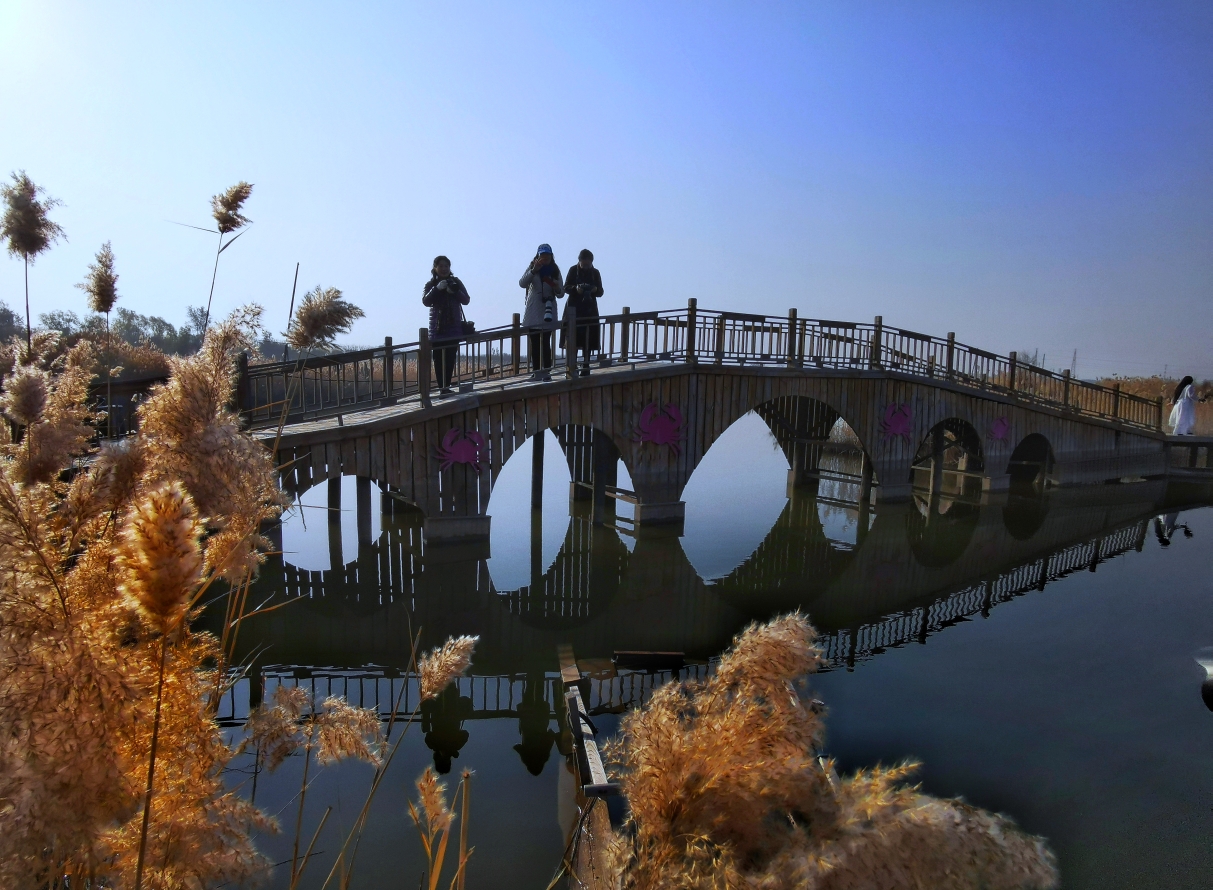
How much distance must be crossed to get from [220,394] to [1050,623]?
371 inches

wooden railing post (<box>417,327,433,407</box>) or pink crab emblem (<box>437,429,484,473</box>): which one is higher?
wooden railing post (<box>417,327,433,407</box>)

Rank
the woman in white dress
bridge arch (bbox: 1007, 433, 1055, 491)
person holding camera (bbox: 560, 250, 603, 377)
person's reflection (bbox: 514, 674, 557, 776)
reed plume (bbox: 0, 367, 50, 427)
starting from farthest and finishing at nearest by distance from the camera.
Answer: the woman in white dress → bridge arch (bbox: 1007, 433, 1055, 491) → person holding camera (bbox: 560, 250, 603, 377) → person's reflection (bbox: 514, 674, 557, 776) → reed plume (bbox: 0, 367, 50, 427)

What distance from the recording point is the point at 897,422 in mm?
15430

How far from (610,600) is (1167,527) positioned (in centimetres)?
1164

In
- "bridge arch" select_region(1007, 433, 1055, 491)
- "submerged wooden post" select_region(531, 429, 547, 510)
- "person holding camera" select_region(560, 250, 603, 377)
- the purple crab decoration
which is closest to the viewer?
"person holding camera" select_region(560, 250, 603, 377)

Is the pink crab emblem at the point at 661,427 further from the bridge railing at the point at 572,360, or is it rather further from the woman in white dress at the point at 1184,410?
the woman in white dress at the point at 1184,410

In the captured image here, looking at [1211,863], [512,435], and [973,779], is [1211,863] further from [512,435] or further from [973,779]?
[512,435]

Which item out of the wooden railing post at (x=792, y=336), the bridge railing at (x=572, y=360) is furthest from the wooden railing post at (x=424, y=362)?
the wooden railing post at (x=792, y=336)

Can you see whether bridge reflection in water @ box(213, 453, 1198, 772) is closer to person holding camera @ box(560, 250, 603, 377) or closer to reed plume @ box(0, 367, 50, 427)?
reed plume @ box(0, 367, 50, 427)

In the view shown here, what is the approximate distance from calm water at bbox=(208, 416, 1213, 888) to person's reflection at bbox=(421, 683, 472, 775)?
0.08 feet

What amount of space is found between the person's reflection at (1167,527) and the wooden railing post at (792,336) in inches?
269

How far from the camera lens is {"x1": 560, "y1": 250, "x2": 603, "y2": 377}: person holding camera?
1191cm

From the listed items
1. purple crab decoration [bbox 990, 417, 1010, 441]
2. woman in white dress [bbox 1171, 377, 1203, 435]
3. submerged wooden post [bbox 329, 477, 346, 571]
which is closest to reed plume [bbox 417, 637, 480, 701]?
submerged wooden post [bbox 329, 477, 346, 571]

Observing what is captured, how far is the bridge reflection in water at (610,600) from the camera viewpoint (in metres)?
6.45
